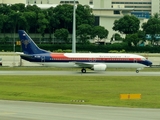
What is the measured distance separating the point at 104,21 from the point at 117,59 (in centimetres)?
9390

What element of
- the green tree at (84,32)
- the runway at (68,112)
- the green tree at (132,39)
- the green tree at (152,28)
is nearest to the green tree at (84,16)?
the green tree at (84,32)

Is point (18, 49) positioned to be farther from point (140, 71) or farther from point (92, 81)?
point (92, 81)

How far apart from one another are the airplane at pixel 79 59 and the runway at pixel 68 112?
129 ft

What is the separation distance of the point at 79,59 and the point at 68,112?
45.1 m

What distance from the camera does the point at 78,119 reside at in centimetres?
3027

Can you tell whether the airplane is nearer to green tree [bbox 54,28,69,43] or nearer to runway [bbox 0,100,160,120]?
runway [bbox 0,100,160,120]

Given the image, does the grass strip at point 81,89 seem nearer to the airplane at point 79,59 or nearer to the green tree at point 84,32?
the airplane at point 79,59

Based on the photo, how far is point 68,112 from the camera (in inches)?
1310

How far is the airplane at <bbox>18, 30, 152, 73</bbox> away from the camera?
77438mm

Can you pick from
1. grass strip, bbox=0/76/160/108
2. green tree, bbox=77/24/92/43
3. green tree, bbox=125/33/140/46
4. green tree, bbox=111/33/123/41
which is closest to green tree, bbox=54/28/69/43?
green tree, bbox=77/24/92/43

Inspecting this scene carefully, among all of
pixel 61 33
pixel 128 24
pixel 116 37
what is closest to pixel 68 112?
pixel 61 33

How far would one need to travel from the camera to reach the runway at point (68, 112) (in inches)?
1217

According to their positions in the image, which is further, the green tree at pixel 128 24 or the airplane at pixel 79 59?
the green tree at pixel 128 24

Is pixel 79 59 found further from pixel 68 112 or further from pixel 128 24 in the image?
pixel 128 24
